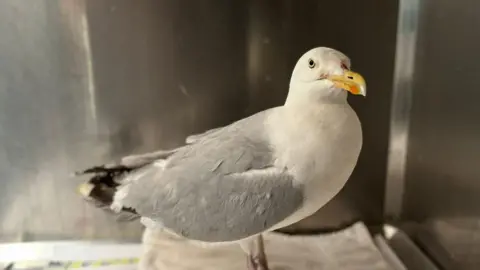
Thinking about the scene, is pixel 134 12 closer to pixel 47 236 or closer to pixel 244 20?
pixel 244 20

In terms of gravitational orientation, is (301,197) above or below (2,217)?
above

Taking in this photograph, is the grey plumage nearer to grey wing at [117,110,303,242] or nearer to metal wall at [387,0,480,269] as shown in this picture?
grey wing at [117,110,303,242]

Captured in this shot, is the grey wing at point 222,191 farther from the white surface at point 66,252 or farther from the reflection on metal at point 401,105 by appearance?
the reflection on metal at point 401,105

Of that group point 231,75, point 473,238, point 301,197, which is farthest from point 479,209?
point 231,75

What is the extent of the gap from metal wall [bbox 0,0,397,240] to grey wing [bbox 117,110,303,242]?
0.76 ft

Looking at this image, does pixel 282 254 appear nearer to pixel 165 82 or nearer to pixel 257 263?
pixel 257 263

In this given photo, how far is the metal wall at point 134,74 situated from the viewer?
2.97 ft

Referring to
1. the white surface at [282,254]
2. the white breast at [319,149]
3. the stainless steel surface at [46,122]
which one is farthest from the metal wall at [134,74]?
the white breast at [319,149]

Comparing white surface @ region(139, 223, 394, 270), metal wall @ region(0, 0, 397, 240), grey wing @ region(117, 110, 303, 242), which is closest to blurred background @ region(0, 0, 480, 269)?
metal wall @ region(0, 0, 397, 240)

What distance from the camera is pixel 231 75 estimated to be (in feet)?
3.07

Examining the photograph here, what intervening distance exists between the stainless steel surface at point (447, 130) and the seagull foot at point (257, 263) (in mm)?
272

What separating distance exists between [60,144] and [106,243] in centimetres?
19

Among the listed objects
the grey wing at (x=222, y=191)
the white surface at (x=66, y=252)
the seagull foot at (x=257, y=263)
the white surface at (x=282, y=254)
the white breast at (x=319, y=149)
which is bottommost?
the white surface at (x=66, y=252)

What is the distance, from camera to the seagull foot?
2.51ft
